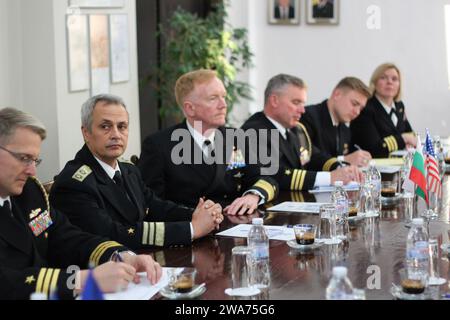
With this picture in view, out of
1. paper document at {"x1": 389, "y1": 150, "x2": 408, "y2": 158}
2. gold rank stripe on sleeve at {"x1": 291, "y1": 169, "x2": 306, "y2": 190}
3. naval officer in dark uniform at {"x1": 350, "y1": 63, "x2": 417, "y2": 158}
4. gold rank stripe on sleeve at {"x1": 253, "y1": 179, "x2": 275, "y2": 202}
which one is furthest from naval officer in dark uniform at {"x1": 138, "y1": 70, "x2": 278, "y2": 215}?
naval officer in dark uniform at {"x1": 350, "y1": 63, "x2": 417, "y2": 158}

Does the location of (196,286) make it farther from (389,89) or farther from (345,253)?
(389,89)

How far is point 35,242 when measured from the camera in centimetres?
268

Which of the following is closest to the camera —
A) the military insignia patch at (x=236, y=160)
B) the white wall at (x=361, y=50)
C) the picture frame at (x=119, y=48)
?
the military insignia patch at (x=236, y=160)

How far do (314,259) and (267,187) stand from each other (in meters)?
1.28

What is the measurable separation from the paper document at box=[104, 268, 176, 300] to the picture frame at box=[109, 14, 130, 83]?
13.1 ft

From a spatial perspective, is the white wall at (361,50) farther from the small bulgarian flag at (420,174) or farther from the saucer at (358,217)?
the saucer at (358,217)

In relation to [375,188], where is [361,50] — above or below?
above

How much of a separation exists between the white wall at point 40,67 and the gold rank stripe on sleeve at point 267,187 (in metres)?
1.99

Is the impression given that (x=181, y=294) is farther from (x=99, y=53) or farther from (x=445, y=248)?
(x=99, y=53)

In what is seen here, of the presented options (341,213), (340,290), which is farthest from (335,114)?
(340,290)

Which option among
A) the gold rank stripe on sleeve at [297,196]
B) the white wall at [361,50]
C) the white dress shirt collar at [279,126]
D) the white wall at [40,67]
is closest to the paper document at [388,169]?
the white dress shirt collar at [279,126]

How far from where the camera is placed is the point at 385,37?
8.68 metres

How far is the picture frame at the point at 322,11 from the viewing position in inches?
348

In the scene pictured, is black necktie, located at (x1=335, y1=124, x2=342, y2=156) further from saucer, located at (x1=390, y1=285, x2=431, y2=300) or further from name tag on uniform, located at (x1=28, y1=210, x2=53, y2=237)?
saucer, located at (x1=390, y1=285, x2=431, y2=300)
